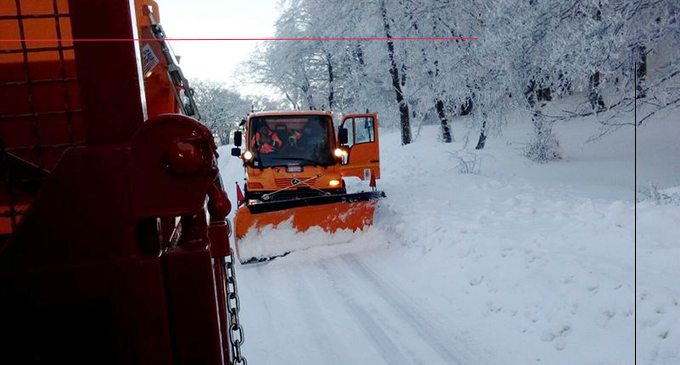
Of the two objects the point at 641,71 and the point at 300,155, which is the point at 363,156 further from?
the point at 641,71

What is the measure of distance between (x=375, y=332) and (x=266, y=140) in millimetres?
4947

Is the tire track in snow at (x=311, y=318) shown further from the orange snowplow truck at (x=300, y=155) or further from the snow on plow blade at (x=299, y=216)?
the orange snowplow truck at (x=300, y=155)

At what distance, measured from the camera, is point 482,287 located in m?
4.95

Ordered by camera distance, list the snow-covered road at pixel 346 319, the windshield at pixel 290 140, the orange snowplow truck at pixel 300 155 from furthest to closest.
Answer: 1. the windshield at pixel 290 140
2. the orange snowplow truck at pixel 300 155
3. the snow-covered road at pixel 346 319

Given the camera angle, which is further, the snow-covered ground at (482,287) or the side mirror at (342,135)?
the side mirror at (342,135)

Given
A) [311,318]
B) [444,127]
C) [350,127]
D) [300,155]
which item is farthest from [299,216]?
[444,127]

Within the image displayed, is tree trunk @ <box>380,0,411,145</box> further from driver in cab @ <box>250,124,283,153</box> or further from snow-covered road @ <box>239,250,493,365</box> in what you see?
snow-covered road @ <box>239,250,493,365</box>

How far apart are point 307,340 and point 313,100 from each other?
Result: 1170 inches

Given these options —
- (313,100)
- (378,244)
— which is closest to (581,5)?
(378,244)

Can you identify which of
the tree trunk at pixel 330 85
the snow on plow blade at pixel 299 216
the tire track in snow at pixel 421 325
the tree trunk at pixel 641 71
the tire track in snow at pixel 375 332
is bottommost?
the tire track in snow at pixel 421 325

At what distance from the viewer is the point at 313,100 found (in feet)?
108

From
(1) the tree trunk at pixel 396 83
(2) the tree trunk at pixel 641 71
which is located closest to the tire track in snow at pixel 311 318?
(2) the tree trunk at pixel 641 71

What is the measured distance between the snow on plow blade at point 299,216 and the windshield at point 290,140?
1526mm

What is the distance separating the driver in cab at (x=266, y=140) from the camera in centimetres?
827
